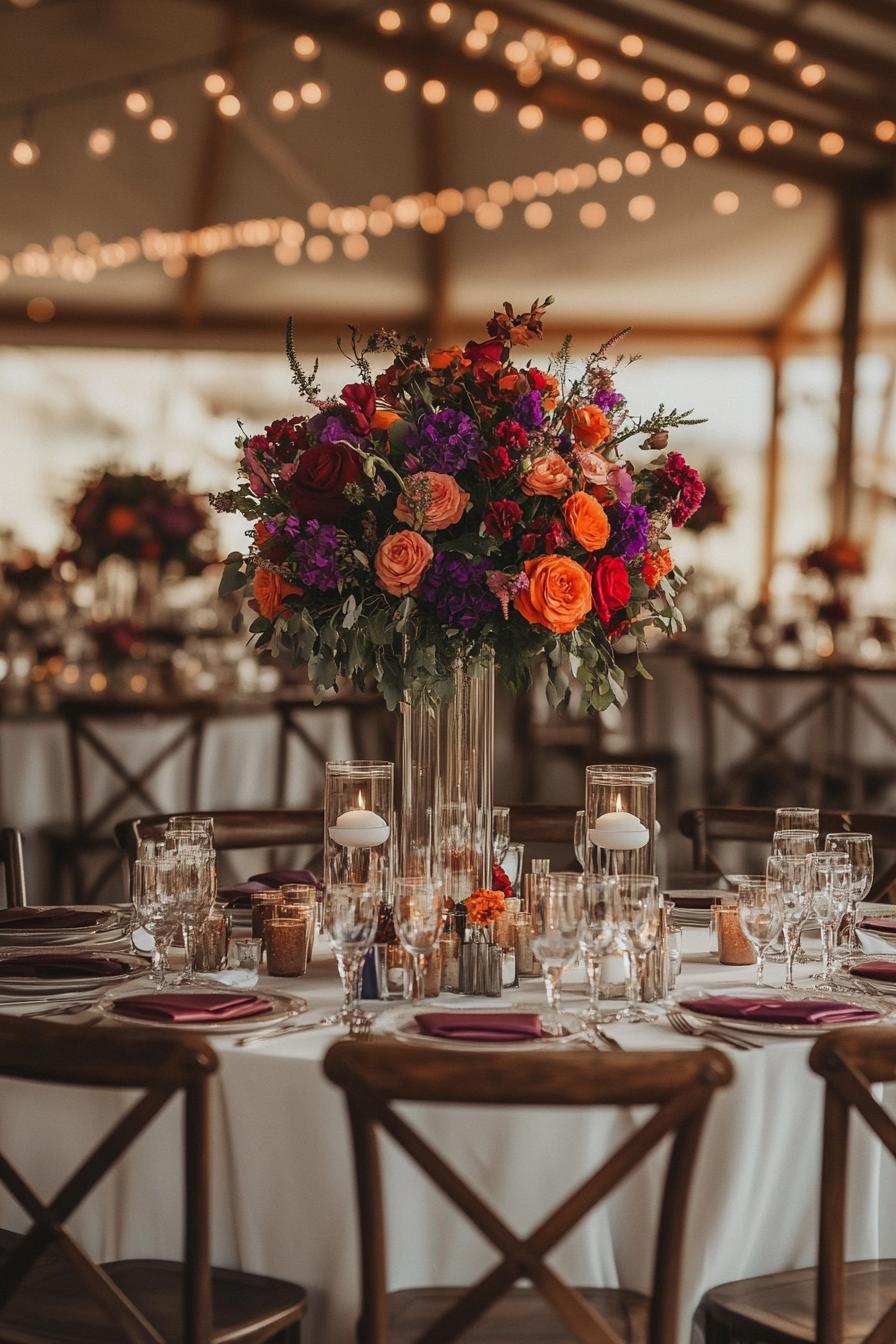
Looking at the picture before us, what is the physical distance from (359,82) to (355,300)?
1.27 meters

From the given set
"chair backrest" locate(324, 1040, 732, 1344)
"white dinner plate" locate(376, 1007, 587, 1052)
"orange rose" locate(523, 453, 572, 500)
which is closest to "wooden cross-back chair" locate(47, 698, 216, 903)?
"orange rose" locate(523, 453, 572, 500)

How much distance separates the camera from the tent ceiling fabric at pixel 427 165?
30.8 feet

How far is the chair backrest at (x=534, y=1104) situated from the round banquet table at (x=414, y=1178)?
23cm

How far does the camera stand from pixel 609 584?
7.54 feet

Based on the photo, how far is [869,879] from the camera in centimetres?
257

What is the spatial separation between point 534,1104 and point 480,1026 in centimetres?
46

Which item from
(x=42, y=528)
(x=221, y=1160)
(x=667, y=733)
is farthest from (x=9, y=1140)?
(x=42, y=528)

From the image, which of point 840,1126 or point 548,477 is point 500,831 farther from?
point 840,1126

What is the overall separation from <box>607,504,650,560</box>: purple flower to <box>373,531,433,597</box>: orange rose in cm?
29

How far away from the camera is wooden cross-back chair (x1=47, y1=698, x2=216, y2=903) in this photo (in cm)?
457

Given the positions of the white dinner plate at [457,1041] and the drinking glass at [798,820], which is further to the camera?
the drinking glass at [798,820]

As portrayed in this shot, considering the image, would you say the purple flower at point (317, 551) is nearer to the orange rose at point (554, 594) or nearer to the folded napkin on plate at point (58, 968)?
the orange rose at point (554, 594)

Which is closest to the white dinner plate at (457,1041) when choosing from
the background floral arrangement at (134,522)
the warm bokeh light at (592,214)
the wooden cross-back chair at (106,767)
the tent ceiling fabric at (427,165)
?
the wooden cross-back chair at (106,767)

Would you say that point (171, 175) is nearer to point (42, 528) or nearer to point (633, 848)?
point (42, 528)
